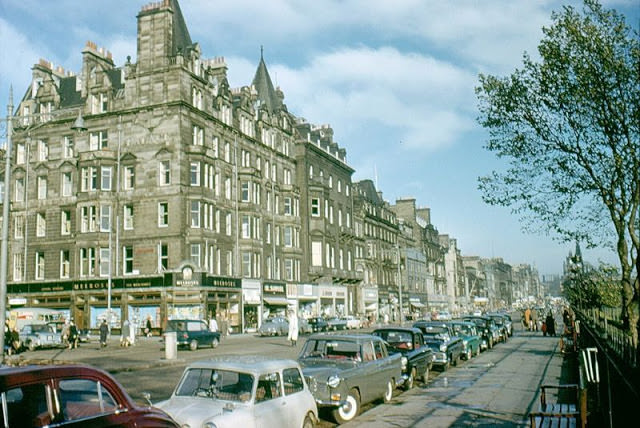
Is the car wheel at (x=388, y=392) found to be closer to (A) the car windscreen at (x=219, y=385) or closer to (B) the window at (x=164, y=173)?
(A) the car windscreen at (x=219, y=385)

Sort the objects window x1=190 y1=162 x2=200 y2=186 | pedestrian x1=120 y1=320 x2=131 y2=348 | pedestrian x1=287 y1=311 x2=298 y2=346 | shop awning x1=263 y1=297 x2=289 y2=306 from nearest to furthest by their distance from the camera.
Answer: pedestrian x1=287 y1=311 x2=298 y2=346 → pedestrian x1=120 y1=320 x2=131 y2=348 → window x1=190 y1=162 x2=200 y2=186 → shop awning x1=263 y1=297 x2=289 y2=306

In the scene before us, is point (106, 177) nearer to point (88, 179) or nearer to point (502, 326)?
point (88, 179)

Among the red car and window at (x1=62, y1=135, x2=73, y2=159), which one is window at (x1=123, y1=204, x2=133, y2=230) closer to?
window at (x1=62, y1=135, x2=73, y2=159)

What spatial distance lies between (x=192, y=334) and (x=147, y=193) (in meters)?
16.7

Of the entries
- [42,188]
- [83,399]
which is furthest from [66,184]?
[83,399]

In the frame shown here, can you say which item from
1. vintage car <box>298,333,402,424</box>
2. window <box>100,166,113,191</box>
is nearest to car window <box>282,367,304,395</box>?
vintage car <box>298,333,402,424</box>

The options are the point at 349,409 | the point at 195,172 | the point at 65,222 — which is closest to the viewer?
the point at 349,409

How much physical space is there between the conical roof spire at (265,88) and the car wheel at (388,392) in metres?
49.3

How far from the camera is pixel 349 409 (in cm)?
1198

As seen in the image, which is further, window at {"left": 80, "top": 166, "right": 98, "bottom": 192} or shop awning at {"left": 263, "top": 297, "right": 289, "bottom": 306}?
shop awning at {"left": 263, "top": 297, "right": 289, "bottom": 306}

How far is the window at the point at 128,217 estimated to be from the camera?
44812 millimetres

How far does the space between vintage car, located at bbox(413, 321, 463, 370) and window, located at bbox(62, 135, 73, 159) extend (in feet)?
117

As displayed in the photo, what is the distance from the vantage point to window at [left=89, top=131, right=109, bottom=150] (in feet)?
151

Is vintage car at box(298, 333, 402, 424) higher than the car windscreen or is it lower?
lower
